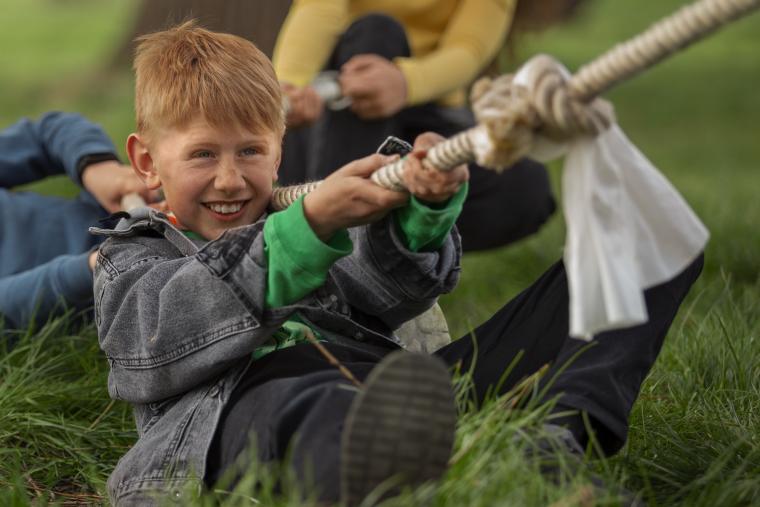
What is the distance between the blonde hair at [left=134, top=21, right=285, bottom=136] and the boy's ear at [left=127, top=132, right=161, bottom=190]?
28 millimetres

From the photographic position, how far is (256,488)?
1935mm

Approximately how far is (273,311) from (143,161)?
511mm

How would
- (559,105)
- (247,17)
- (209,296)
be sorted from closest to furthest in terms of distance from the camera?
1. (559,105)
2. (209,296)
3. (247,17)

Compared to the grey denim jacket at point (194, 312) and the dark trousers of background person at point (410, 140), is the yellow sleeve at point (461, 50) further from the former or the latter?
the grey denim jacket at point (194, 312)

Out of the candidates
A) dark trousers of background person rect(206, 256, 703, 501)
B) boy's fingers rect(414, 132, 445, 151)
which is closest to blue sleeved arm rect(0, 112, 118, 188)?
dark trousers of background person rect(206, 256, 703, 501)

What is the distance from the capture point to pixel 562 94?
1.57 meters

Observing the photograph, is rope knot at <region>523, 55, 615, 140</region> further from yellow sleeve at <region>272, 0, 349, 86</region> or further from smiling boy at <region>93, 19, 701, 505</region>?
yellow sleeve at <region>272, 0, 349, 86</region>

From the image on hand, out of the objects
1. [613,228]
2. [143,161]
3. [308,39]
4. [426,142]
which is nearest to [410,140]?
[308,39]

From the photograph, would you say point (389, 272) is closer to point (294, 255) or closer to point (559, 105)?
point (294, 255)

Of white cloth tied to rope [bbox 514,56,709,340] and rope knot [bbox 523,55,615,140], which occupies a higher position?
rope knot [bbox 523,55,615,140]

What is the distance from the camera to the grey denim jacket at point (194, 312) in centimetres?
193

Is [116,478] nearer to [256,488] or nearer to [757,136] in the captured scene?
[256,488]

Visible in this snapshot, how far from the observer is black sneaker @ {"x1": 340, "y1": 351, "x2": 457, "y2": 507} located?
1.60 m

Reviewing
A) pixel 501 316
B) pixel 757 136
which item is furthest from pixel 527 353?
pixel 757 136
